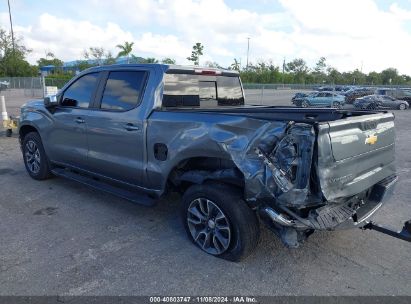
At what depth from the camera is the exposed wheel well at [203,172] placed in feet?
11.4

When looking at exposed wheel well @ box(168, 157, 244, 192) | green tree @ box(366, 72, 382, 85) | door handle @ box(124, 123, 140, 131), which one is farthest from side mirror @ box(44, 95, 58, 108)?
green tree @ box(366, 72, 382, 85)

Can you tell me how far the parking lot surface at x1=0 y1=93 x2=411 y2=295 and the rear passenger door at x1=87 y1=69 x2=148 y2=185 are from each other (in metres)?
0.62

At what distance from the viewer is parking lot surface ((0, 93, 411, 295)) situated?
3150mm

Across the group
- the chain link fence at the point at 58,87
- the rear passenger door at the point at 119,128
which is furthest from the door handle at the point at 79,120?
the chain link fence at the point at 58,87

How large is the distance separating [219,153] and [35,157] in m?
4.07

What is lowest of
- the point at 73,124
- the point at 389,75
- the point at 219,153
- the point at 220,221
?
the point at 220,221

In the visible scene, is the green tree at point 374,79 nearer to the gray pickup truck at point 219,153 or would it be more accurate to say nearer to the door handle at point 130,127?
the gray pickup truck at point 219,153

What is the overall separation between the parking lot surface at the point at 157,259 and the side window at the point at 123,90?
1.40 meters

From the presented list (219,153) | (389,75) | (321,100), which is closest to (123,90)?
(219,153)

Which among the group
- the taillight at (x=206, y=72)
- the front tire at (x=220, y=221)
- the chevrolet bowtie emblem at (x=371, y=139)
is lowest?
the front tire at (x=220, y=221)

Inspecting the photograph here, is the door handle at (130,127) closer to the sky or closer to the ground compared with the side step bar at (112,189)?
closer to the sky

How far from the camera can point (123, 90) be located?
4.51m

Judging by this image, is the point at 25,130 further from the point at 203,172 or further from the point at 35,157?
the point at 203,172

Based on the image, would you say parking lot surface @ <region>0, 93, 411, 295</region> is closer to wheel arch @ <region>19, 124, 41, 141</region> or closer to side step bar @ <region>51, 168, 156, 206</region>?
side step bar @ <region>51, 168, 156, 206</region>
